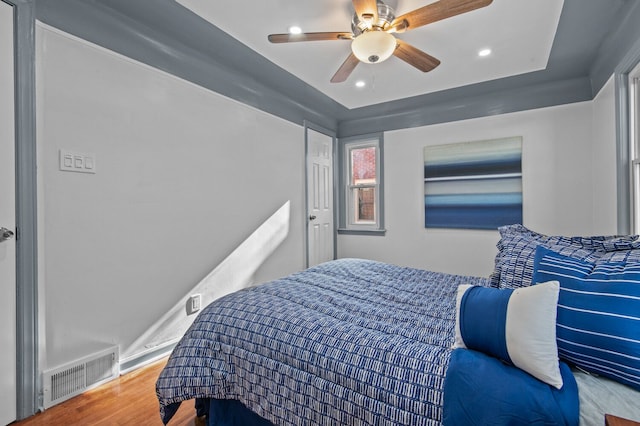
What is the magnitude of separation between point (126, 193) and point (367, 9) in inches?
75.4

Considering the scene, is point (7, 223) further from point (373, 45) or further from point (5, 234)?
point (373, 45)

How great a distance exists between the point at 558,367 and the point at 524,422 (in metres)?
0.21

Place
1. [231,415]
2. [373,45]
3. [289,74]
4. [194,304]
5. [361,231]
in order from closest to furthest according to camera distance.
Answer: [231,415], [373,45], [194,304], [289,74], [361,231]

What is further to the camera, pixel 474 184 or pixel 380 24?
pixel 474 184

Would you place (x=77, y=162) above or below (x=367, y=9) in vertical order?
below

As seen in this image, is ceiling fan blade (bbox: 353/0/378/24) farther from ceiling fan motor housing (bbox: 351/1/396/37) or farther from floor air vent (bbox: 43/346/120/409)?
floor air vent (bbox: 43/346/120/409)

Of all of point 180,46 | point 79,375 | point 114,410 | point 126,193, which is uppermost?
point 180,46

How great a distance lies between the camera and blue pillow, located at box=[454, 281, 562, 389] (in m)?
0.88

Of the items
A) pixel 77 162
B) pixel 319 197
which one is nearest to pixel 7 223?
pixel 77 162

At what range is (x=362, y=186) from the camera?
436 cm

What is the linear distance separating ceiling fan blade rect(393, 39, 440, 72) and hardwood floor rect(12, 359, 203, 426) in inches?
101

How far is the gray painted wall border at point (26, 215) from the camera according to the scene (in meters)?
1.60

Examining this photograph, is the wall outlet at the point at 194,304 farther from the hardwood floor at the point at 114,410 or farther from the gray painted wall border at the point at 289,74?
the gray painted wall border at the point at 289,74

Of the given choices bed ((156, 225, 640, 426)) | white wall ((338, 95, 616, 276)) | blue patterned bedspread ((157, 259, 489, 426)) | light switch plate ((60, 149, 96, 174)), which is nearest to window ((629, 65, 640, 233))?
white wall ((338, 95, 616, 276))
